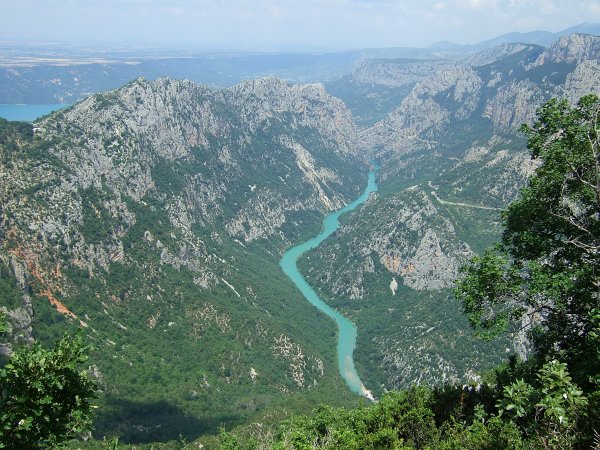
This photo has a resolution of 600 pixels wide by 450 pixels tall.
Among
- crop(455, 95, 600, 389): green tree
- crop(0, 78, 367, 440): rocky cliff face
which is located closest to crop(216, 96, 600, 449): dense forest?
crop(455, 95, 600, 389): green tree

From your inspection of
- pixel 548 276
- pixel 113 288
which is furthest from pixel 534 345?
pixel 113 288

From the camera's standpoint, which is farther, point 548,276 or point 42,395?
point 548,276

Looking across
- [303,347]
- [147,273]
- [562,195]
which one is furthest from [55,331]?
[562,195]

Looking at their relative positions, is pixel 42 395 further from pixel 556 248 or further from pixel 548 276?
pixel 556 248

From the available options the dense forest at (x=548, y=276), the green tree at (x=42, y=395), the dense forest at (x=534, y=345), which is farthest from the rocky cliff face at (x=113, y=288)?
the green tree at (x=42, y=395)

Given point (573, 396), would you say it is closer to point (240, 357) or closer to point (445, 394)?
point (445, 394)

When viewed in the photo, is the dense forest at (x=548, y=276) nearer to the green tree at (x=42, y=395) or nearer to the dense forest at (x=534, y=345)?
the dense forest at (x=534, y=345)
